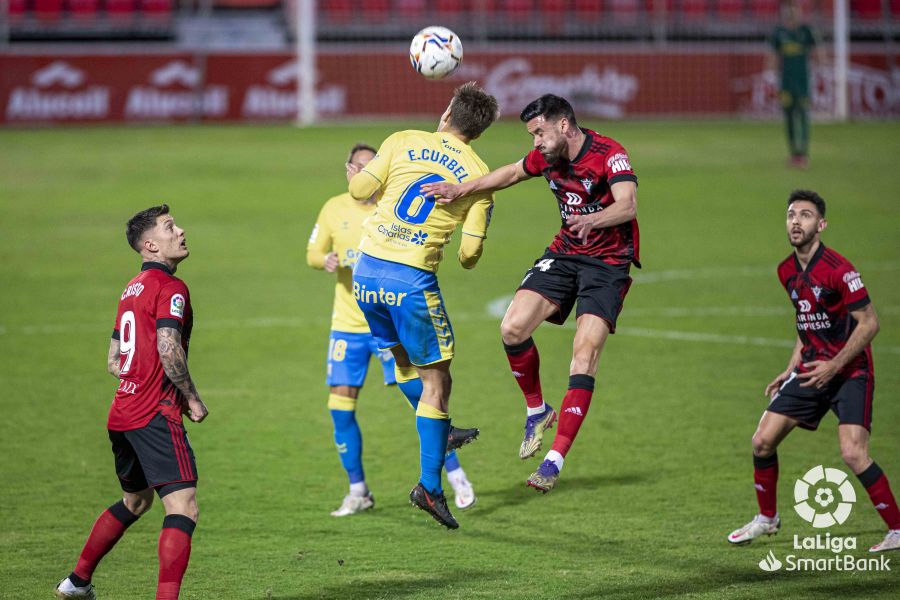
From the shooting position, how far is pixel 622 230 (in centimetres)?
808

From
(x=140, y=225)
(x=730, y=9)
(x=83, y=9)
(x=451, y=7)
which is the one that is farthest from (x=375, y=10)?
(x=140, y=225)

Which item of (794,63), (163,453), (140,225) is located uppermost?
(794,63)

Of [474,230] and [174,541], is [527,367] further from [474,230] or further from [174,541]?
[174,541]

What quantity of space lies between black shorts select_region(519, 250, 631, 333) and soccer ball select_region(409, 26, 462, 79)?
1440 millimetres

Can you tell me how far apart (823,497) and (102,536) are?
5457mm

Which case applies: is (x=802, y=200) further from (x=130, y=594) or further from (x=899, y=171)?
(x=899, y=171)

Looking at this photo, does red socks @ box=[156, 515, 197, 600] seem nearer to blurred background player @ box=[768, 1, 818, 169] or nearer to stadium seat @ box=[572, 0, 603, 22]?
blurred background player @ box=[768, 1, 818, 169]

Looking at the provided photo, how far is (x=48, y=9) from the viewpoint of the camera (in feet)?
99.2

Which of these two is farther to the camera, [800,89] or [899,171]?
[899,171]

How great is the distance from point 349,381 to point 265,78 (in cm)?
1927

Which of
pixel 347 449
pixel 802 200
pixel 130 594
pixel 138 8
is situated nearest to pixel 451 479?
pixel 347 449

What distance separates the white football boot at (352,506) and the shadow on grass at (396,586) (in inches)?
57.6

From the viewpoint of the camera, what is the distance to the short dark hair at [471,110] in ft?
25.5

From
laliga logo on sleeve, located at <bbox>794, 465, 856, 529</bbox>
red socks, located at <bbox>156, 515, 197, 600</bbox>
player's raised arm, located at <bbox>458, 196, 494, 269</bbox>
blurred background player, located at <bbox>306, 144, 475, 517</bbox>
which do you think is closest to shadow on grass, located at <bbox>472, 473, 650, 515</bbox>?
blurred background player, located at <bbox>306, 144, 475, 517</bbox>
